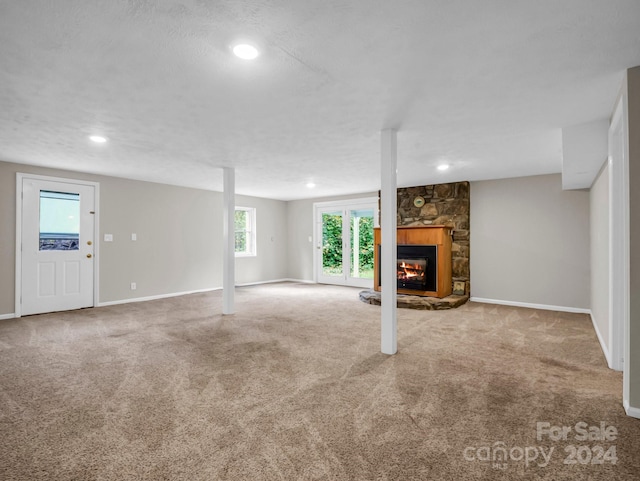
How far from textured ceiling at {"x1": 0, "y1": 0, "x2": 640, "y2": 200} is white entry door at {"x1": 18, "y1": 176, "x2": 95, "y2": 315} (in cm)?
112

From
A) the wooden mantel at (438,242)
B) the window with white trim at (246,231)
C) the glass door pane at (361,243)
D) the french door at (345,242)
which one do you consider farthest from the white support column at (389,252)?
the window with white trim at (246,231)

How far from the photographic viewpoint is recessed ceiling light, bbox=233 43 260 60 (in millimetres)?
2053

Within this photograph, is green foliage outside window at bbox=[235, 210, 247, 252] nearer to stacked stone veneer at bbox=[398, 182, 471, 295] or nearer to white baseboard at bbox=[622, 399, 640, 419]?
stacked stone veneer at bbox=[398, 182, 471, 295]

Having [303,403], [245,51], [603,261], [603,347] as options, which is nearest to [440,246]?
[603,261]

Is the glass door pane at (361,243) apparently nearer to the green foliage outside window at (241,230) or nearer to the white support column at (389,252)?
the green foliage outside window at (241,230)

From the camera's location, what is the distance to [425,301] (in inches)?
233

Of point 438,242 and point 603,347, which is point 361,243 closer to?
point 438,242

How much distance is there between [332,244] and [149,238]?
4.33 metres

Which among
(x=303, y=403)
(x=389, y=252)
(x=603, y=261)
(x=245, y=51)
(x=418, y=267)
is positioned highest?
(x=245, y=51)

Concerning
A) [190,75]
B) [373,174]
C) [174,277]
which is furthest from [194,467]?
[174,277]

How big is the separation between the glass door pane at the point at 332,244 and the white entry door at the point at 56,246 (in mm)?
5186

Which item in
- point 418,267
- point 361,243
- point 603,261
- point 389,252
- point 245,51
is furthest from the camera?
point 361,243

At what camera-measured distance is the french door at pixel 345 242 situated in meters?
8.46

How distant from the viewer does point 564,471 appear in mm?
1759
